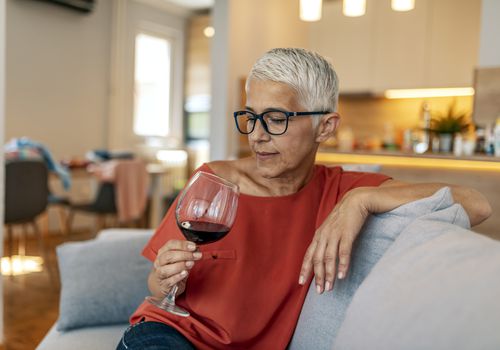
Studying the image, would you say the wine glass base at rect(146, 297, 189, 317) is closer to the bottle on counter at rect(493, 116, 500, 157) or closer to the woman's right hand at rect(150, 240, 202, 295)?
the woman's right hand at rect(150, 240, 202, 295)

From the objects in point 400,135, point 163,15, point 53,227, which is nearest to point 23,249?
point 53,227

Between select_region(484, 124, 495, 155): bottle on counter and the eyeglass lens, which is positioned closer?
the eyeglass lens

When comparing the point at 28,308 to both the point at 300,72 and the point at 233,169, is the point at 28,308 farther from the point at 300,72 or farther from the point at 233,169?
the point at 300,72

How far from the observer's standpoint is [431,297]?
31.5 inches

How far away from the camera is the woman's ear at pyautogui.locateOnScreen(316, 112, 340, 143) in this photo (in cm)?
134

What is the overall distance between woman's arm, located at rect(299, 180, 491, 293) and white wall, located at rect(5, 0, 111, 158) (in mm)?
5329

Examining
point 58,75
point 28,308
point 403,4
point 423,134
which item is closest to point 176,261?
point 28,308

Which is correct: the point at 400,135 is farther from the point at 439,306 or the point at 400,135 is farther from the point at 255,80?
the point at 439,306

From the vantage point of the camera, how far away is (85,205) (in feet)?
16.7

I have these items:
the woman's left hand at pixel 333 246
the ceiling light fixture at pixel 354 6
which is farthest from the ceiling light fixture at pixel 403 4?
the woman's left hand at pixel 333 246

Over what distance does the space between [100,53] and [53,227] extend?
218 centimetres

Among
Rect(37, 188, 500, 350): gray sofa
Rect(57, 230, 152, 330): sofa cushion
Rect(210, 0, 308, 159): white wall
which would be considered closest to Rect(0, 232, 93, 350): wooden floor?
Rect(57, 230, 152, 330): sofa cushion

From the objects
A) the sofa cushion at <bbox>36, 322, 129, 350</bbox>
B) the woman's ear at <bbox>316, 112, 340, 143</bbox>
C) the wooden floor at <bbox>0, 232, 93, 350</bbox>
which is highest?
the woman's ear at <bbox>316, 112, 340, 143</bbox>

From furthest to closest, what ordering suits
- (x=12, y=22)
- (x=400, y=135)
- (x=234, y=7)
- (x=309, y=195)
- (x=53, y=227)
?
1. (x=53, y=227)
2. (x=12, y=22)
3. (x=400, y=135)
4. (x=234, y=7)
5. (x=309, y=195)
